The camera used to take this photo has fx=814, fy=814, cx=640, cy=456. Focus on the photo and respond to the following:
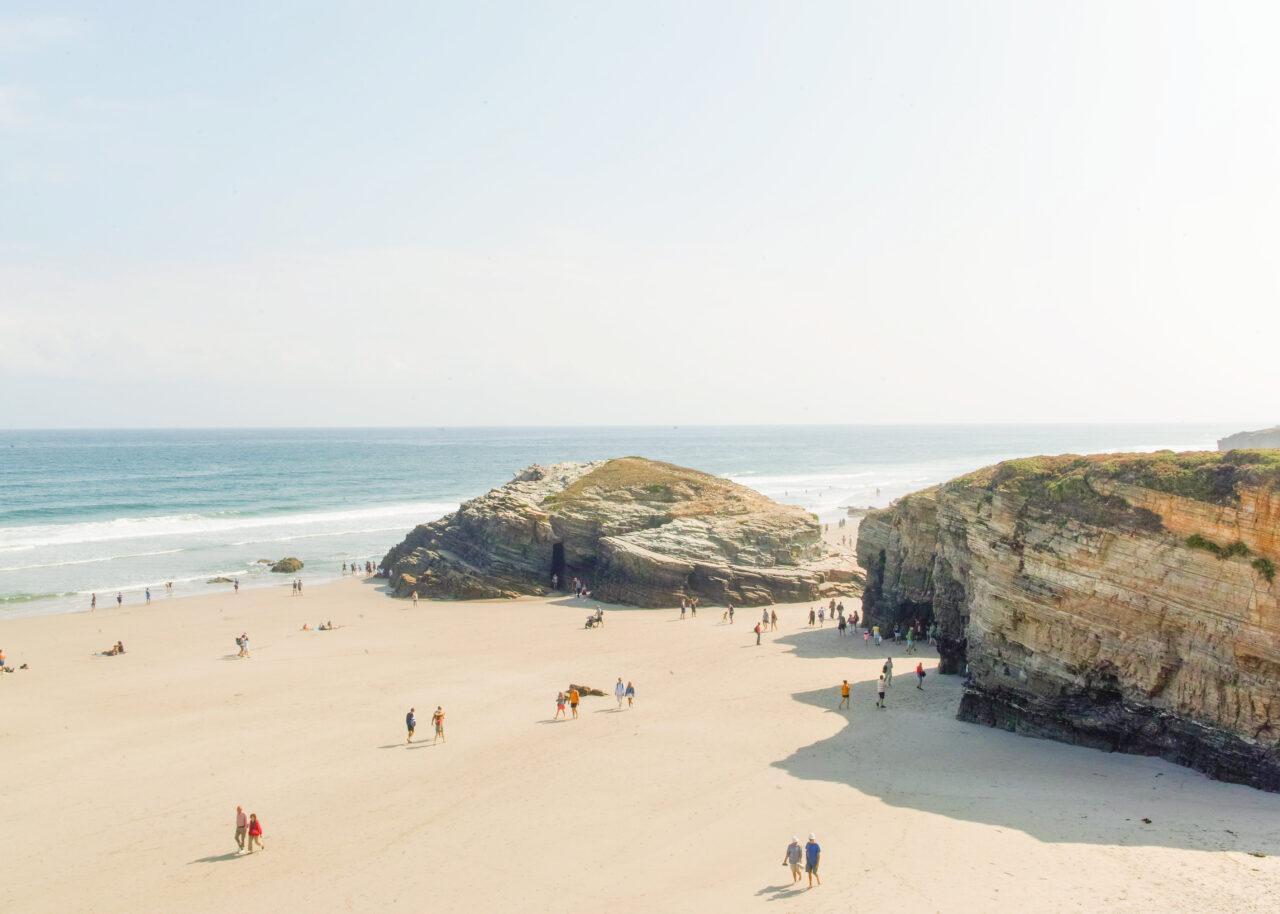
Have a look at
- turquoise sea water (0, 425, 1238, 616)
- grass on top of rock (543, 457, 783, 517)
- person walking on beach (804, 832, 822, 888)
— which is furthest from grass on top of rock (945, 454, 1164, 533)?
turquoise sea water (0, 425, 1238, 616)

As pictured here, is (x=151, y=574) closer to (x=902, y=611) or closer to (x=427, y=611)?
(x=427, y=611)

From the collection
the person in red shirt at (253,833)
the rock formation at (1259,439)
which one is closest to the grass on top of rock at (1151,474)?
the person in red shirt at (253,833)

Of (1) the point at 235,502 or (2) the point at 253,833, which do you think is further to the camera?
(1) the point at 235,502

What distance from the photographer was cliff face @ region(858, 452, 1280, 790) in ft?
56.4

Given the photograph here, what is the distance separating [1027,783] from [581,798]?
10117mm

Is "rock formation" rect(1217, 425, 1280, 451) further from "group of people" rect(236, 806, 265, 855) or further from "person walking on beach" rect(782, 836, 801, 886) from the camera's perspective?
"group of people" rect(236, 806, 265, 855)

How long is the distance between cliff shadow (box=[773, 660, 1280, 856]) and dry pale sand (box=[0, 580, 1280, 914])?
8 cm

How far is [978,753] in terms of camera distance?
67.5ft

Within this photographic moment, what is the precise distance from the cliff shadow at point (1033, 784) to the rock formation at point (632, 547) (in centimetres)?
1744

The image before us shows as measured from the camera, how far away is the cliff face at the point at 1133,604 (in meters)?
17.2

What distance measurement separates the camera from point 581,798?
18344 millimetres

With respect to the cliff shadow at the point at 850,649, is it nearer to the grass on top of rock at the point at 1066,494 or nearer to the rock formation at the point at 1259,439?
the grass on top of rock at the point at 1066,494

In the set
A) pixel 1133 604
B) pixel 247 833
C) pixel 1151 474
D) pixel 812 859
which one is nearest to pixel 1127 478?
pixel 1151 474

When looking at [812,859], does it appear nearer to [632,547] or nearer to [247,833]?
[247,833]
